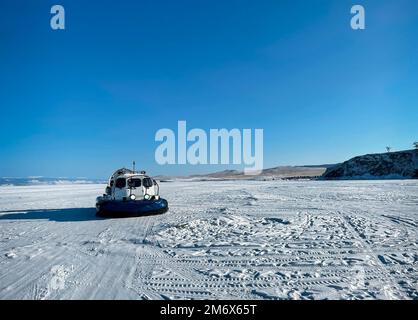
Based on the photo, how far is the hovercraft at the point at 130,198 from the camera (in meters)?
11.2

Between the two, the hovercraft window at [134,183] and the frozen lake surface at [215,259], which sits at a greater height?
the hovercraft window at [134,183]

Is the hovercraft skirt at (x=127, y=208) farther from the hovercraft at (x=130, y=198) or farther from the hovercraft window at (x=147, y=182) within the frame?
the hovercraft window at (x=147, y=182)

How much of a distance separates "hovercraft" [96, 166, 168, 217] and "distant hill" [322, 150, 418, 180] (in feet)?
187

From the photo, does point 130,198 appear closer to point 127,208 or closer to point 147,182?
point 127,208

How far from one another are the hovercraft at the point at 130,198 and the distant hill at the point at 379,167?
5690 centimetres

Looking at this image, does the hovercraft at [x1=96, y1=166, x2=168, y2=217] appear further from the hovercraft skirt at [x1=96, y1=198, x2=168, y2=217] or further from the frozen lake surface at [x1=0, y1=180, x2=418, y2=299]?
the frozen lake surface at [x1=0, y1=180, x2=418, y2=299]

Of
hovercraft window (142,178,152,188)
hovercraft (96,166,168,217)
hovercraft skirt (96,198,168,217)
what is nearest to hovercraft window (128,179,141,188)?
hovercraft (96,166,168,217)

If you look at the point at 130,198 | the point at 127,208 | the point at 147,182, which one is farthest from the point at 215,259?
the point at 147,182

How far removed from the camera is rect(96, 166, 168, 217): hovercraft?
36.9 feet

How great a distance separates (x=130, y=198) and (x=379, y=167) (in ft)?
210

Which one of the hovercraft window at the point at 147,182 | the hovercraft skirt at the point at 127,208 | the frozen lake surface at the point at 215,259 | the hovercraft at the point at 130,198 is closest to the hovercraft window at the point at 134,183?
the hovercraft at the point at 130,198

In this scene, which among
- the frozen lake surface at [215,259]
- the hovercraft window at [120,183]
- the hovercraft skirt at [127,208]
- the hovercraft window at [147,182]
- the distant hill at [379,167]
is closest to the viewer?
the frozen lake surface at [215,259]
